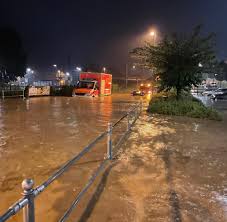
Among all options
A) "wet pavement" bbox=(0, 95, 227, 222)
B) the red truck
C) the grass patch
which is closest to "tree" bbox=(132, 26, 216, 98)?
the grass patch

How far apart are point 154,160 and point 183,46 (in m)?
14.9

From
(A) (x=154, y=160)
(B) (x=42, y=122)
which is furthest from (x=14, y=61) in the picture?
(A) (x=154, y=160)

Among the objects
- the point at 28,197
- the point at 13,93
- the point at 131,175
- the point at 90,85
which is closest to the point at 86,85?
the point at 90,85

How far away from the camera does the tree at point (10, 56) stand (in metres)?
58.7

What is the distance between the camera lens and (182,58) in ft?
70.5

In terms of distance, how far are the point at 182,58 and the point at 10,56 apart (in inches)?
1803

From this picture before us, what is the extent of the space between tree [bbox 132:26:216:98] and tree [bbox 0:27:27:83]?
4307cm

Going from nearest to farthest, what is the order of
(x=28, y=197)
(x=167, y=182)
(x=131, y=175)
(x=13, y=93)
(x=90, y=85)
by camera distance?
(x=28, y=197), (x=167, y=182), (x=131, y=175), (x=13, y=93), (x=90, y=85)

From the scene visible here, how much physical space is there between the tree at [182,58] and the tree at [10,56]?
43.1 metres

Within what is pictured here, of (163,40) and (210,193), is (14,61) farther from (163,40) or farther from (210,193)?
(210,193)

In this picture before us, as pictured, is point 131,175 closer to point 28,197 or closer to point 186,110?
point 28,197

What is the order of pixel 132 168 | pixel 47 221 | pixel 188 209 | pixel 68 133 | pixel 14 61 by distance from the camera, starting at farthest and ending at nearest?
pixel 14 61, pixel 68 133, pixel 132 168, pixel 188 209, pixel 47 221

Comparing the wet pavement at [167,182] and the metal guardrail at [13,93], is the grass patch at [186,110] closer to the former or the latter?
the wet pavement at [167,182]

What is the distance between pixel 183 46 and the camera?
70.6 ft
